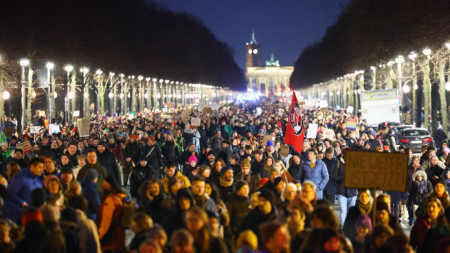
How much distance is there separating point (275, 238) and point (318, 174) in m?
7.11

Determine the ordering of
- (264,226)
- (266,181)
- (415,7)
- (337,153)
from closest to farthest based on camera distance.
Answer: (264,226) → (266,181) → (337,153) → (415,7)

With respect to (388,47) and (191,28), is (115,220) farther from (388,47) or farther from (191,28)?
(191,28)

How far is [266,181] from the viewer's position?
11.5 meters

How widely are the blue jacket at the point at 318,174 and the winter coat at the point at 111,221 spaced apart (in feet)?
15.3

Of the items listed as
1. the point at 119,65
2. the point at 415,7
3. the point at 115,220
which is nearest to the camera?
the point at 115,220

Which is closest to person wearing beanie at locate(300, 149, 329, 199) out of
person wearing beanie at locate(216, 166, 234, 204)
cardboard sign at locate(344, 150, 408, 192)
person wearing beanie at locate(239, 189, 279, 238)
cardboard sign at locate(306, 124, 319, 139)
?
person wearing beanie at locate(216, 166, 234, 204)

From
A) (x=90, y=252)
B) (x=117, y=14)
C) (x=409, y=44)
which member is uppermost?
(x=117, y=14)

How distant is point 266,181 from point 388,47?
36097 millimetres

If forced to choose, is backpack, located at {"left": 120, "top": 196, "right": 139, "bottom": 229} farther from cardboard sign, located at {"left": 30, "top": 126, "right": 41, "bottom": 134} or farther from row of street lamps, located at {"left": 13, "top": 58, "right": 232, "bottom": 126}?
row of street lamps, located at {"left": 13, "top": 58, "right": 232, "bottom": 126}

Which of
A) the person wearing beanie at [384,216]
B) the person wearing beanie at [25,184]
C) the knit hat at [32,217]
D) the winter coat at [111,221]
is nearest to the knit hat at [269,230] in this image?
the knit hat at [32,217]

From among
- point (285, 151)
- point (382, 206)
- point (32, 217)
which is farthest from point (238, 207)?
point (285, 151)

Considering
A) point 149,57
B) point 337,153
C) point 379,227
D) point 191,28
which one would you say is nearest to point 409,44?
point 337,153

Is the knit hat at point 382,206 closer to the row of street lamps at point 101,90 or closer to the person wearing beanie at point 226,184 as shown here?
the person wearing beanie at point 226,184

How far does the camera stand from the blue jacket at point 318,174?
1305cm
